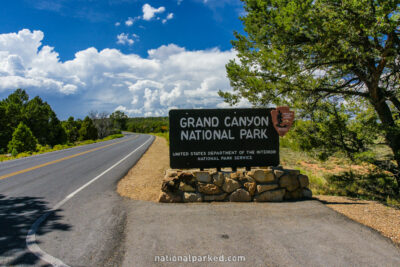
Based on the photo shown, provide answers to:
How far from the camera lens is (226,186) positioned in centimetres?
555

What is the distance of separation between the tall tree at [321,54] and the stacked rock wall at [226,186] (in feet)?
12.2

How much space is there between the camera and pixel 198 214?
4688mm

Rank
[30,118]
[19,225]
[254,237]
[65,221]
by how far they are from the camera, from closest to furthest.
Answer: [254,237]
[19,225]
[65,221]
[30,118]

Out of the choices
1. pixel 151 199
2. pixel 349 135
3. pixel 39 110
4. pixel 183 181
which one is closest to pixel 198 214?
pixel 183 181

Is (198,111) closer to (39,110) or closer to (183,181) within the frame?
(183,181)

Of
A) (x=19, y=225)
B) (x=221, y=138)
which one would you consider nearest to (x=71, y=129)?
(x=19, y=225)

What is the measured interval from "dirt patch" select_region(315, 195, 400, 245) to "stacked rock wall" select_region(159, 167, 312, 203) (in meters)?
1.18

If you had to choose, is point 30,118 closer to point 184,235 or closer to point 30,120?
point 30,120

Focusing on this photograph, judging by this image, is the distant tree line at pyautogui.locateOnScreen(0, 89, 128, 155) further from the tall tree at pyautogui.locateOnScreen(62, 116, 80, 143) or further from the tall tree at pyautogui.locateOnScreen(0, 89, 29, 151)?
the tall tree at pyautogui.locateOnScreen(62, 116, 80, 143)

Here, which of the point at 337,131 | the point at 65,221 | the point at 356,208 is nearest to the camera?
the point at 65,221

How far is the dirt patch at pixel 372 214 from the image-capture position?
13.0 feet

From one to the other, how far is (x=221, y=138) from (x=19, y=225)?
4.59 meters

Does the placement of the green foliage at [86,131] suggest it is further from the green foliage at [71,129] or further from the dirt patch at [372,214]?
the dirt patch at [372,214]

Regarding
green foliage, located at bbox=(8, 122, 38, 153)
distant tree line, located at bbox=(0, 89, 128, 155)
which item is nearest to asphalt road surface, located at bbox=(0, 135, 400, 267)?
green foliage, located at bbox=(8, 122, 38, 153)
